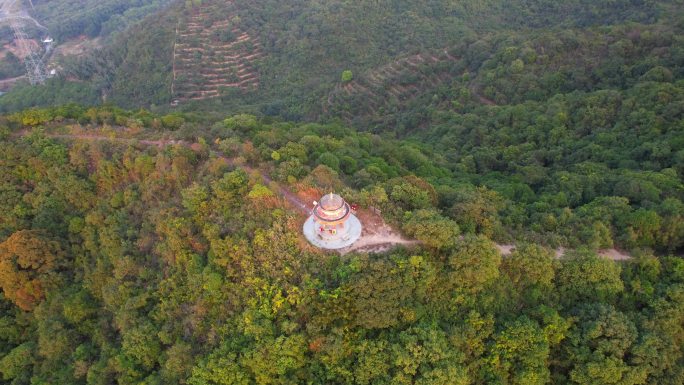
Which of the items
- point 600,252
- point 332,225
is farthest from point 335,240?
point 600,252

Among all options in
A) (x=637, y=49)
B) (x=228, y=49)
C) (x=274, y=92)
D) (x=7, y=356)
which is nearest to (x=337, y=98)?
(x=274, y=92)

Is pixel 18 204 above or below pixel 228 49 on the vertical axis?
above

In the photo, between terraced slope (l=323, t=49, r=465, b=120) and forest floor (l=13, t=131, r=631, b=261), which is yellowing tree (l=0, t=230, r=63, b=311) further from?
terraced slope (l=323, t=49, r=465, b=120)

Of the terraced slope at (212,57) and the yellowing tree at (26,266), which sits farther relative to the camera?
the terraced slope at (212,57)

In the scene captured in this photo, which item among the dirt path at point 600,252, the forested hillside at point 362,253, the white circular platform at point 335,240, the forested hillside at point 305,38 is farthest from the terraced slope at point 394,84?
the white circular platform at point 335,240

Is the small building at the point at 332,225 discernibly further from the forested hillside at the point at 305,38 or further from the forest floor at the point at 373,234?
the forested hillside at the point at 305,38

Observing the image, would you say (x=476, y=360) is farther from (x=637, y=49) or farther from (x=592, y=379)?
(x=637, y=49)

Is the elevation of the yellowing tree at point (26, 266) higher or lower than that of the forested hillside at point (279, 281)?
lower
